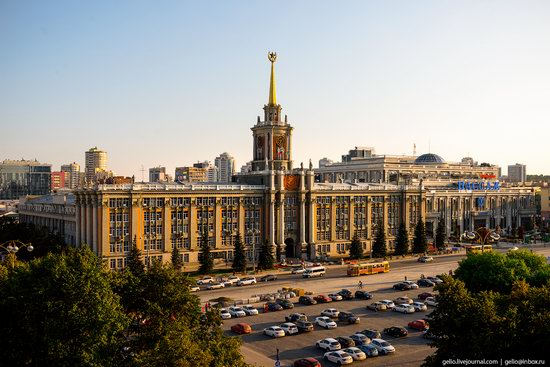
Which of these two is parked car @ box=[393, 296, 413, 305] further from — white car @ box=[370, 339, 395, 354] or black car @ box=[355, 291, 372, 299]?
white car @ box=[370, 339, 395, 354]

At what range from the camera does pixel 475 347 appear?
2531 centimetres

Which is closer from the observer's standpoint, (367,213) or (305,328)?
(305,328)

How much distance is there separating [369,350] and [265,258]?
3492cm

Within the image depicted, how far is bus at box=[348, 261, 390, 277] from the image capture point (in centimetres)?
6806

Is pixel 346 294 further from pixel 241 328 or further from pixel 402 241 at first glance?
pixel 402 241

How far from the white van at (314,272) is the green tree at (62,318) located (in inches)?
1512

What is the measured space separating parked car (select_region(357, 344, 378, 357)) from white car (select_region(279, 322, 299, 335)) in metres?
6.45

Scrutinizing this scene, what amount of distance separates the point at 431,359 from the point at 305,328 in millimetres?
16625

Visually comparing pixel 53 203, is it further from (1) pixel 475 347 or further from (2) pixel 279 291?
(1) pixel 475 347

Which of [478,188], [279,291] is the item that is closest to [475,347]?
[279,291]

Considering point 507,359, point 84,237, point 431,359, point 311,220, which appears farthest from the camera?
point 311,220

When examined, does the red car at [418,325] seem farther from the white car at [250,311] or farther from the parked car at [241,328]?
the white car at [250,311]

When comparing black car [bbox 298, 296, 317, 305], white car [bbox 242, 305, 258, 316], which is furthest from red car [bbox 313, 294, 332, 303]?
white car [bbox 242, 305, 258, 316]

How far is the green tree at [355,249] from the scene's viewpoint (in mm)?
79375
